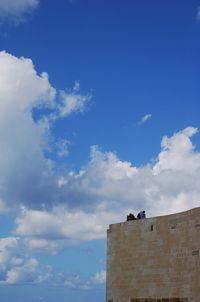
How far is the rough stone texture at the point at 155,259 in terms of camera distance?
19016mm

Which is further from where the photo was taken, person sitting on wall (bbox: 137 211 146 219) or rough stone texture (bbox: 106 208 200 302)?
person sitting on wall (bbox: 137 211 146 219)

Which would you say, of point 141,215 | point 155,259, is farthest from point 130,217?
point 155,259

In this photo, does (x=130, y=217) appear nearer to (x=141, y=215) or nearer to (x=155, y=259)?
(x=141, y=215)

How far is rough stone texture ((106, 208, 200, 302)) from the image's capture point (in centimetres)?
1902

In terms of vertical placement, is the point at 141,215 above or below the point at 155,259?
above

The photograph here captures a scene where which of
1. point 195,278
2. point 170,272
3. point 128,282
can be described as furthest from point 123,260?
point 195,278

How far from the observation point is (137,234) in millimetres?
21375

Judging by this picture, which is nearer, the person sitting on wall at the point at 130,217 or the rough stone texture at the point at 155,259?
the rough stone texture at the point at 155,259

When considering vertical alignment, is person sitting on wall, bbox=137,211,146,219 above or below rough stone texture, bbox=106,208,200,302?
above

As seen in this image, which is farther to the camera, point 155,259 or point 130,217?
point 130,217

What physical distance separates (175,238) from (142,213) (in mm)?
2559

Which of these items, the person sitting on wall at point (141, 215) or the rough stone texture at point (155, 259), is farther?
the person sitting on wall at point (141, 215)

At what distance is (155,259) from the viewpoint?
20453 mm

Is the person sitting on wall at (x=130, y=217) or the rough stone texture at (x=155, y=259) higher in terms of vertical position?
the person sitting on wall at (x=130, y=217)
